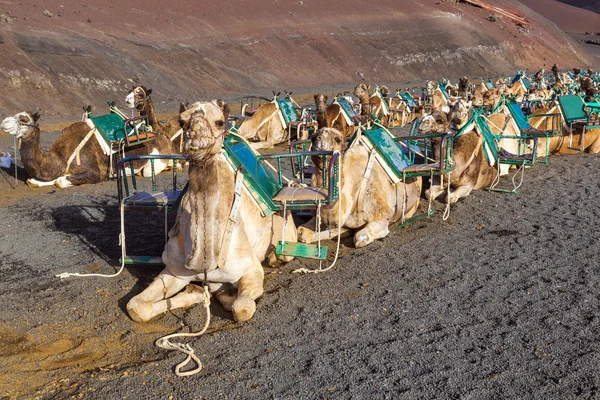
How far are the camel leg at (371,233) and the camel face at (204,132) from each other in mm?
2656

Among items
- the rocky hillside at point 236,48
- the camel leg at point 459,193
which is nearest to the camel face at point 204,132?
the camel leg at point 459,193

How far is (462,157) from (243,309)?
18.2 ft

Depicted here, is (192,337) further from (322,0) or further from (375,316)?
(322,0)

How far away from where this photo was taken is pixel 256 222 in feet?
19.9

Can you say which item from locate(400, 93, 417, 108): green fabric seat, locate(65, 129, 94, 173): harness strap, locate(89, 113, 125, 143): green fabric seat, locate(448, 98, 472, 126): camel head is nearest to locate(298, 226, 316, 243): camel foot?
locate(448, 98, 472, 126): camel head

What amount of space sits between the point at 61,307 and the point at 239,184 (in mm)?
1811

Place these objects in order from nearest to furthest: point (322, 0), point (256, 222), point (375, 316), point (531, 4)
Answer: point (375, 316)
point (256, 222)
point (322, 0)
point (531, 4)

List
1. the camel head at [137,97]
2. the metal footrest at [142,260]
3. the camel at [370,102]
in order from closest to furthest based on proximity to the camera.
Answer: the metal footrest at [142,260], the camel head at [137,97], the camel at [370,102]

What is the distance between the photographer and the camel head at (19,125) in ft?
36.5

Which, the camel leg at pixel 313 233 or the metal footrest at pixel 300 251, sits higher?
the metal footrest at pixel 300 251

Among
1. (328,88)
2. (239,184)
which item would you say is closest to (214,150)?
(239,184)

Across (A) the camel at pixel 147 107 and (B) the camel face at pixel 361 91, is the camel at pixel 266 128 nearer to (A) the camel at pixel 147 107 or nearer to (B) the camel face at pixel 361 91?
(B) the camel face at pixel 361 91

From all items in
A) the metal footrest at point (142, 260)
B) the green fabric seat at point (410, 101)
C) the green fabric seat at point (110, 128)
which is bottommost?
the green fabric seat at point (410, 101)

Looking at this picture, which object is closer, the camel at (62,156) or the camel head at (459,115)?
the camel head at (459,115)
